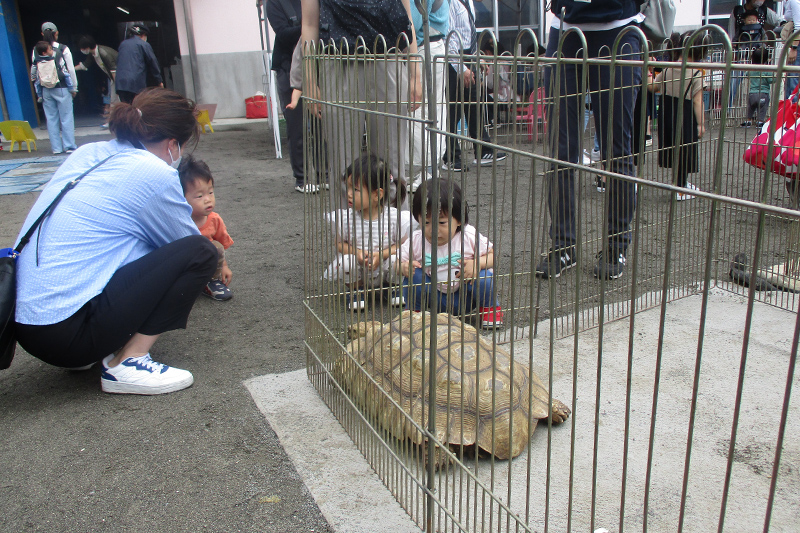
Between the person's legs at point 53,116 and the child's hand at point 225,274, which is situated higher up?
the person's legs at point 53,116

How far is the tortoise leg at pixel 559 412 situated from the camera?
2.45 m

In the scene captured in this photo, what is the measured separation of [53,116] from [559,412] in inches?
399

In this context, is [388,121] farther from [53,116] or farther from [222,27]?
[222,27]

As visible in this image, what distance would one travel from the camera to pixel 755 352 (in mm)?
2979

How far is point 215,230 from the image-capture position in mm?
4293

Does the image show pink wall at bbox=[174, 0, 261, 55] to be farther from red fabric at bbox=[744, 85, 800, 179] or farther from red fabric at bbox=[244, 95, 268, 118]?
red fabric at bbox=[744, 85, 800, 179]

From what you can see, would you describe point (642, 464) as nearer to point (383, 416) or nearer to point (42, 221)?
point (383, 416)

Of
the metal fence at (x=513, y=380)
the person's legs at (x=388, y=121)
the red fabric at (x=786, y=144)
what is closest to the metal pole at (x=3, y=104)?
the person's legs at (x=388, y=121)

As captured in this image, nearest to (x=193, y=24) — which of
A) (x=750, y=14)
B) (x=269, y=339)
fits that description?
(x=750, y=14)

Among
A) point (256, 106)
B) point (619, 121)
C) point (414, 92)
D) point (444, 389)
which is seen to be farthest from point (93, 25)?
point (444, 389)

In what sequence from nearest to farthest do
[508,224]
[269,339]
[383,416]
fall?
[383,416] < [269,339] < [508,224]

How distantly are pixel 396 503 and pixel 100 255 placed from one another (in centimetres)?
163

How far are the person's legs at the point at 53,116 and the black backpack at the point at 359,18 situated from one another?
745cm

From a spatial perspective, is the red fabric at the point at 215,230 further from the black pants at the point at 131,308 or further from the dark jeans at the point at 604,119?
the dark jeans at the point at 604,119
